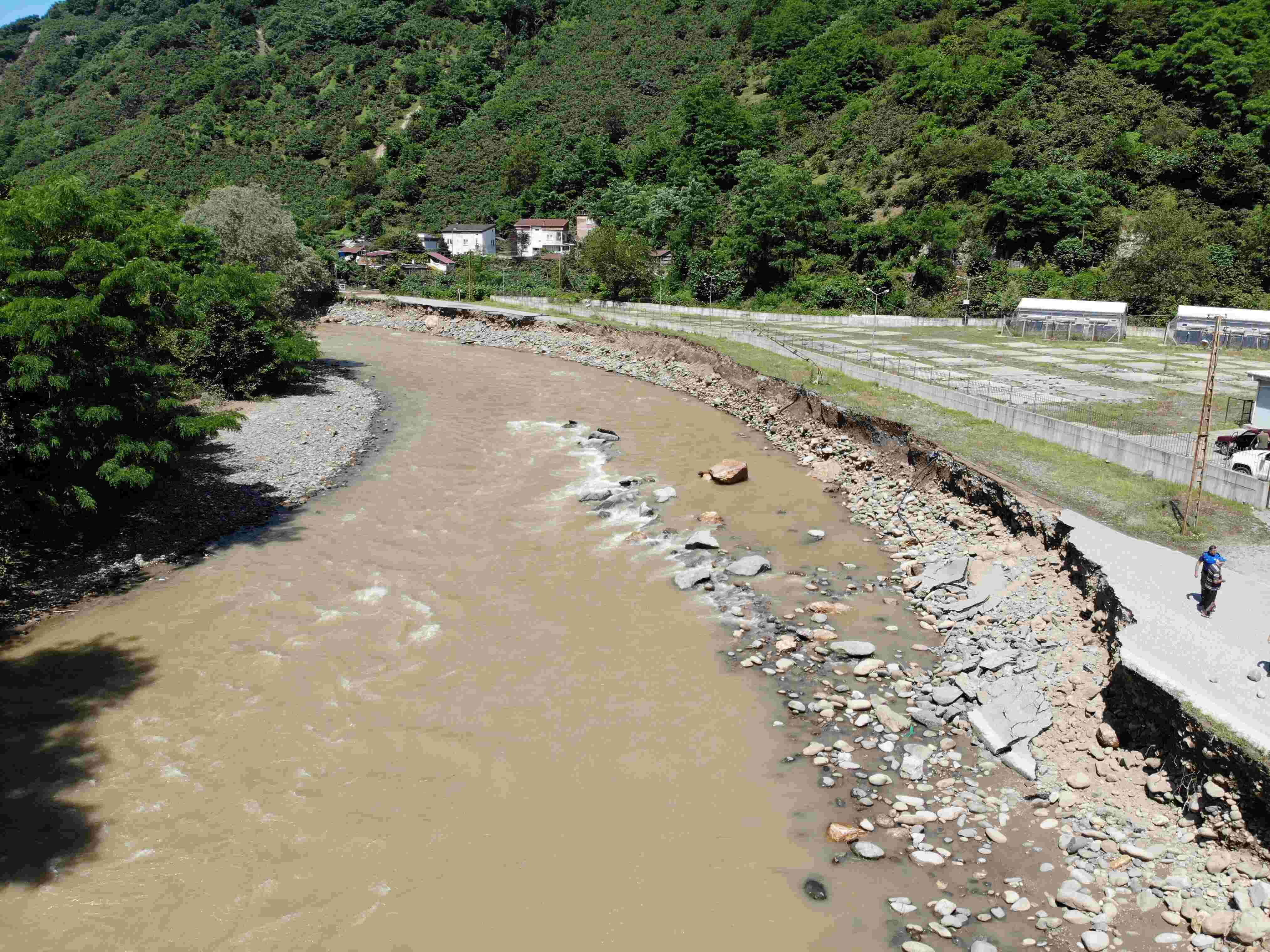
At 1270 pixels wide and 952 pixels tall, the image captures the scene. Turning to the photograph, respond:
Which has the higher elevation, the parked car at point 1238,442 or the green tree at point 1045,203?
the green tree at point 1045,203

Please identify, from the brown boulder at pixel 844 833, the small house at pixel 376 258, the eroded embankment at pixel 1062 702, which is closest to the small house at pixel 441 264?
the small house at pixel 376 258

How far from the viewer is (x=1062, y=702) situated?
14562 millimetres

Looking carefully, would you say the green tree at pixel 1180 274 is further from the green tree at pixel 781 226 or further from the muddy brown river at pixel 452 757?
the muddy brown river at pixel 452 757

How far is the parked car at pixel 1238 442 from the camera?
2545 centimetres

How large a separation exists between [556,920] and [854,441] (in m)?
23.9

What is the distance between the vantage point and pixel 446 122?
452 feet

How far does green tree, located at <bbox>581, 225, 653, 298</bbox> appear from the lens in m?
73.3

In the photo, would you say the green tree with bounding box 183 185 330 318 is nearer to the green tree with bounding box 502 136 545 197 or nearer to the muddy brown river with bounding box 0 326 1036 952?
the muddy brown river with bounding box 0 326 1036 952

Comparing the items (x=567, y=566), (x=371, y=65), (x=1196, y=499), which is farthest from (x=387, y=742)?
(x=371, y=65)

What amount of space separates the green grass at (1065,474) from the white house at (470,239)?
7828cm

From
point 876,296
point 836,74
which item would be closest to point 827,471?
point 876,296

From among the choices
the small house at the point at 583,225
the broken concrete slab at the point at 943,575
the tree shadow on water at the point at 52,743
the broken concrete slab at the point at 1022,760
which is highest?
the small house at the point at 583,225

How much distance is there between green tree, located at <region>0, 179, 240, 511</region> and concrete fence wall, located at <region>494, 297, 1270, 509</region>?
2654 centimetres

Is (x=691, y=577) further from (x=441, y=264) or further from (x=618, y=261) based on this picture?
(x=441, y=264)
